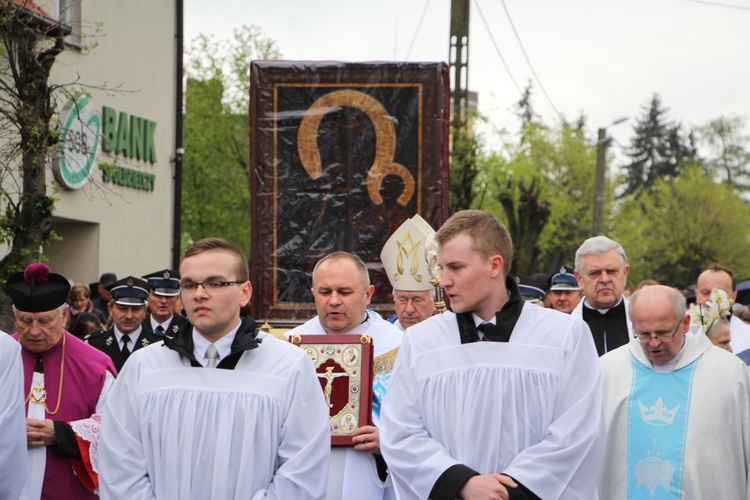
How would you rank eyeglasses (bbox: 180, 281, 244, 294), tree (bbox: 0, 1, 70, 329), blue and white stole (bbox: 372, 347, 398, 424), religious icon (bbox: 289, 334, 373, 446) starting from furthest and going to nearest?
tree (bbox: 0, 1, 70, 329) → blue and white stole (bbox: 372, 347, 398, 424) → religious icon (bbox: 289, 334, 373, 446) → eyeglasses (bbox: 180, 281, 244, 294)

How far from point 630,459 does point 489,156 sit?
37.0 meters

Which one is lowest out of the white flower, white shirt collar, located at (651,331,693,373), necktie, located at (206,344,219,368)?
white shirt collar, located at (651,331,693,373)

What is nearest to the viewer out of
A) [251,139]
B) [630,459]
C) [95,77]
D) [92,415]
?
[630,459]

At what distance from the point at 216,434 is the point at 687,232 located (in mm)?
53515

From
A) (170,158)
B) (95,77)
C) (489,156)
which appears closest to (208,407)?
(95,77)

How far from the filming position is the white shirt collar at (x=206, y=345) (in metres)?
5.25

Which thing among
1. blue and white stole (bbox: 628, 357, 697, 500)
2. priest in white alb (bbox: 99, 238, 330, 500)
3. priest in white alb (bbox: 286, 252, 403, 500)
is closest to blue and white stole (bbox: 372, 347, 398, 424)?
priest in white alb (bbox: 286, 252, 403, 500)

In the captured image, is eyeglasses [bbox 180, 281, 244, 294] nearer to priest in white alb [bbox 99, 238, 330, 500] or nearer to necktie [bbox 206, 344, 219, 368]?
priest in white alb [bbox 99, 238, 330, 500]

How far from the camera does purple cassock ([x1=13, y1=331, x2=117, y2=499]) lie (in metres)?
6.72

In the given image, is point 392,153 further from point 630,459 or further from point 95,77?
point 95,77

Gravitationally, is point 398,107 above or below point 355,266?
above

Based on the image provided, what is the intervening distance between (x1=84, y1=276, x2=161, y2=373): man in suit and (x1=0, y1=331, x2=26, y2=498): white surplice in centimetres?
388

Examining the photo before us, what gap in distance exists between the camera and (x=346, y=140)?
10547 mm

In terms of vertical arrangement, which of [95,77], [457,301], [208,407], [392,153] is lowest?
[208,407]
